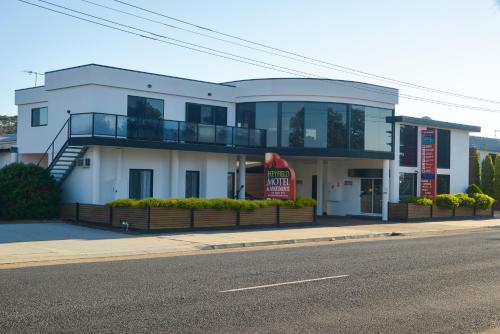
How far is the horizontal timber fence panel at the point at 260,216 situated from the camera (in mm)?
26688

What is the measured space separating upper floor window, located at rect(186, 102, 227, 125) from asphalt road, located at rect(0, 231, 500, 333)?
16.9m

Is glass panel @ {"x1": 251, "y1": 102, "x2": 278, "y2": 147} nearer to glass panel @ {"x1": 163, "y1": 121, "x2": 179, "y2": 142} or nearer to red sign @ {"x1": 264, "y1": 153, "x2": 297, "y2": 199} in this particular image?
red sign @ {"x1": 264, "y1": 153, "x2": 297, "y2": 199}

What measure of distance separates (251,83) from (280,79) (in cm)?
162

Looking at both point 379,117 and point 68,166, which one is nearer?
point 68,166

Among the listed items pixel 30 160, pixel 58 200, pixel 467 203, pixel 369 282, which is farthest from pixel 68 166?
pixel 467 203

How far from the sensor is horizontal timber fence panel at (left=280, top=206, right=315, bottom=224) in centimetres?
2837

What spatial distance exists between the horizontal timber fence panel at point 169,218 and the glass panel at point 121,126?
590 centimetres

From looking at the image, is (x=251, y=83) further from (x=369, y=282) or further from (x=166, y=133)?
(x=369, y=282)

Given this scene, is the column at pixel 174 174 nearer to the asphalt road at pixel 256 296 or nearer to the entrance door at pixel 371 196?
the entrance door at pixel 371 196

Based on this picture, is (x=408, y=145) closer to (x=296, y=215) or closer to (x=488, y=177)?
(x=296, y=215)

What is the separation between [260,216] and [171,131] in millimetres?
6363

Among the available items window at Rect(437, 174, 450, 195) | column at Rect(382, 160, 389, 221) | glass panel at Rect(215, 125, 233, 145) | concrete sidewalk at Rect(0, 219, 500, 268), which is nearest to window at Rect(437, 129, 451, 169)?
window at Rect(437, 174, 450, 195)

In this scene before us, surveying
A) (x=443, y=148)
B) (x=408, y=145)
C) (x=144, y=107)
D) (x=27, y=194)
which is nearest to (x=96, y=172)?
(x=27, y=194)

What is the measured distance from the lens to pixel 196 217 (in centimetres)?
2481
